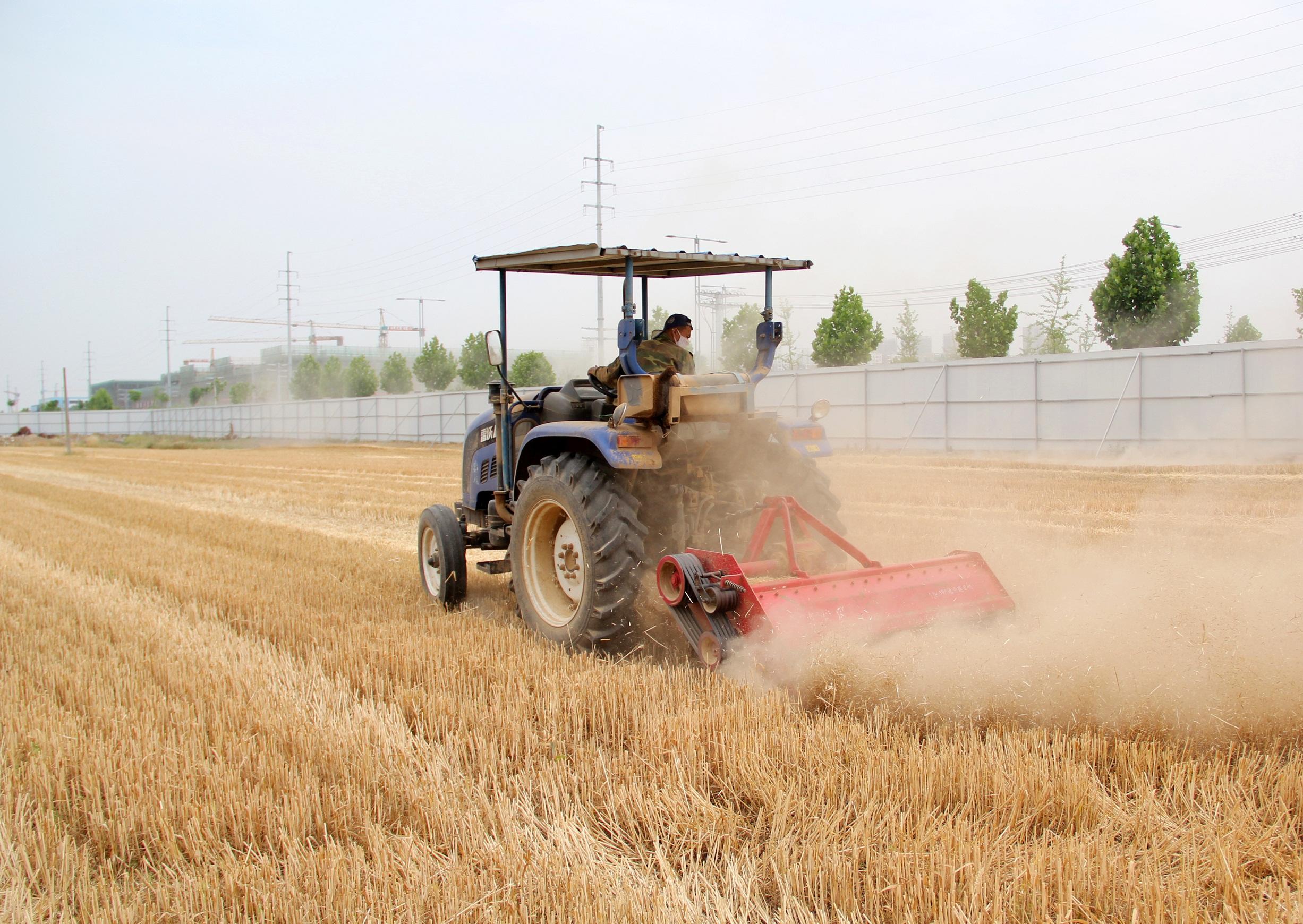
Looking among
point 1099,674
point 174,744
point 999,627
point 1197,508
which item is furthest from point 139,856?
point 1197,508

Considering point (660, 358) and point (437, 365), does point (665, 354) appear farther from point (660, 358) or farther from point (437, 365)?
point (437, 365)

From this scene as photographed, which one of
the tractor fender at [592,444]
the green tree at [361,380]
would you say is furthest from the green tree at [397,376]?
the tractor fender at [592,444]

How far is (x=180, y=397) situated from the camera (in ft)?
325

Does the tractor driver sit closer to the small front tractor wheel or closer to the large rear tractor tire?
the large rear tractor tire

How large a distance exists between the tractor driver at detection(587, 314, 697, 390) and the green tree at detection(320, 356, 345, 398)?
57675 mm

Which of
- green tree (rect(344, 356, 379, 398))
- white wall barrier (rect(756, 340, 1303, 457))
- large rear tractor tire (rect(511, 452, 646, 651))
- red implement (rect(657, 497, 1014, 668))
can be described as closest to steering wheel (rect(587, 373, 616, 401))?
large rear tractor tire (rect(511, 452, 646, 651))

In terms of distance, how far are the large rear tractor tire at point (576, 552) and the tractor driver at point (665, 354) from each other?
0.54 meters

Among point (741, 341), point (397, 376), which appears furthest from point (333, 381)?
point (741, 341)

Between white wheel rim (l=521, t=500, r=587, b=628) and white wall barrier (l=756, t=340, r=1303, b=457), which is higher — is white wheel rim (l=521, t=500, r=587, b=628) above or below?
below

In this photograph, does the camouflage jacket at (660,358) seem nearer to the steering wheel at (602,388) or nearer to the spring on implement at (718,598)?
the steering wheel at (602,388)

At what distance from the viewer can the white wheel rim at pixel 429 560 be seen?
629 centimetres

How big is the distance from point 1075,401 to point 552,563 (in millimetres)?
17101

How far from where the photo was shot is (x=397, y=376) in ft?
179

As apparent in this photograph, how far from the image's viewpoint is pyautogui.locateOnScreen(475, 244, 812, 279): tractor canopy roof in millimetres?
4707
